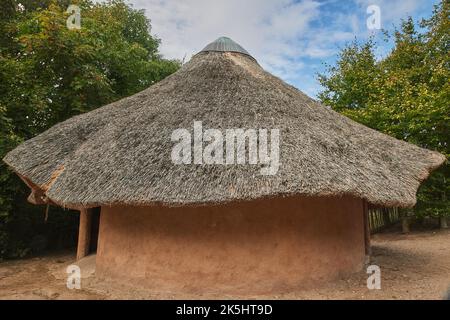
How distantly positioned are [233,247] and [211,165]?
133 cm

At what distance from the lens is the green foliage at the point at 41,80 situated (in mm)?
9141

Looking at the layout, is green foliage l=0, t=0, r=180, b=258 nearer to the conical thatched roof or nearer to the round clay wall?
the conical thatched roof

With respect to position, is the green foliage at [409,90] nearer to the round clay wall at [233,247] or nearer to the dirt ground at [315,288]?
the dirt ground at [315,288]

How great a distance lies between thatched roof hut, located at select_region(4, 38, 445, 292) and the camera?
499cm

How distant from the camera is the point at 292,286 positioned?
17.8ft

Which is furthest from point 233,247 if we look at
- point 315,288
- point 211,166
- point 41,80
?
point 41,80

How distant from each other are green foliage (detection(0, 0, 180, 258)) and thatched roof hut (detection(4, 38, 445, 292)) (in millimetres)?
1820

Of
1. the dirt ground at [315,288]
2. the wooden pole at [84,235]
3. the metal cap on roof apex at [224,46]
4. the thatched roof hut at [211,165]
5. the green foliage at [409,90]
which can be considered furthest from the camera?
the green foliage at [409,90]

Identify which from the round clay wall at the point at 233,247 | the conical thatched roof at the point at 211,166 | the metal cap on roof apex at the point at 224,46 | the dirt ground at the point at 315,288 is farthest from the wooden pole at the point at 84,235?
the metal cap on roof apex at the point at 224,46

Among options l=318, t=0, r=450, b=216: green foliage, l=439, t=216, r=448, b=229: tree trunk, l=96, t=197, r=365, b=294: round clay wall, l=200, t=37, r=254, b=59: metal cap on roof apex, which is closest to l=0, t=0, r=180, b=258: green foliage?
l=200, t=37, r=254, b=59: metal cap on roof apex

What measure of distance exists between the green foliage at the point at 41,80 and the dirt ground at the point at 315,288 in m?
1.51
